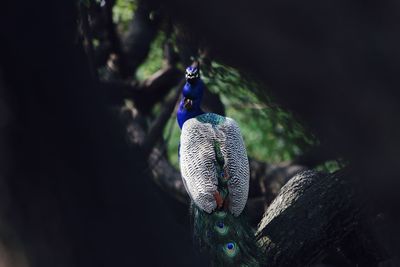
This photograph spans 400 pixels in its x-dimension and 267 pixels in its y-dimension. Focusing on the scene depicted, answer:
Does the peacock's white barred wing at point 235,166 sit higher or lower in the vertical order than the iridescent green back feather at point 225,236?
higher

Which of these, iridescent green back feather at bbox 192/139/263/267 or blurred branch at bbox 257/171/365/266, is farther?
iridescent green back feather at bbox 192/139/263/267

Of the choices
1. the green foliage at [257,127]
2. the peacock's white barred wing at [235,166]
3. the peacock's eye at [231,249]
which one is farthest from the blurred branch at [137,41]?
the peacock's eye at [231,249]

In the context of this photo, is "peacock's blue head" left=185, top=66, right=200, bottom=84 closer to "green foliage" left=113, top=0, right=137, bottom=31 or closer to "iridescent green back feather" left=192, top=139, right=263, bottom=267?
"iridescent green back feather" left=192, top=139, right=263, bottom=267

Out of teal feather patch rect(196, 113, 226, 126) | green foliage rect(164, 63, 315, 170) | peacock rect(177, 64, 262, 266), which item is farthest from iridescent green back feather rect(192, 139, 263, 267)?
green foliage rect(164, 63, 315, 170)

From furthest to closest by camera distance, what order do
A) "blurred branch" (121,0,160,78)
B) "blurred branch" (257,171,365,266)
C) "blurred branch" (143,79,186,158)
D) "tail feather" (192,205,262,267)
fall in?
"blurred branch" (121,0,160,78)
"blurred branch" (143,79,186,158)
"tail feather" (192,205,262,267)
"blurred branch" (257,171,365,266)

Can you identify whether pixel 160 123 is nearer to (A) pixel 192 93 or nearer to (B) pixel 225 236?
(A) pixel 192 93

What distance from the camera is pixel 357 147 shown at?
1.30m

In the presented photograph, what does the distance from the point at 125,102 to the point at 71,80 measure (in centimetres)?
609

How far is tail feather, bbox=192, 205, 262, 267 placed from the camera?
4.80 meters

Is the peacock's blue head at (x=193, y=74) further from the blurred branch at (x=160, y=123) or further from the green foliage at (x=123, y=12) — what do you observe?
the green foliage at (x=123, y=12)

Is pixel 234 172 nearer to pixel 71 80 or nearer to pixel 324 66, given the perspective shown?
pixel 71 80

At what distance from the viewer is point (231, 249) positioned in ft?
16.3

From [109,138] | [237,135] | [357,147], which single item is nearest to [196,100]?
[237,135]

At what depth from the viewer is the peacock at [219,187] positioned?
16.3 ft
